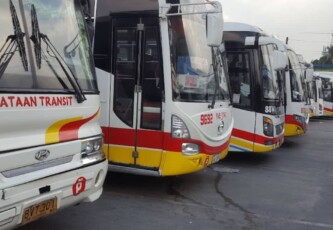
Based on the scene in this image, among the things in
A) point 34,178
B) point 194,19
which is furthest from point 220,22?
point 34,178

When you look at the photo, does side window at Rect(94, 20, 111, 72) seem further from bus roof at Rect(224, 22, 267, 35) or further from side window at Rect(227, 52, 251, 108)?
bus roof at Rect(224, 22, 267, 35)

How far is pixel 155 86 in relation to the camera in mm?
6363

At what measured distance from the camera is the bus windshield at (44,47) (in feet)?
12.5

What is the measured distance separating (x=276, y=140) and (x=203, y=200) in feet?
11.0

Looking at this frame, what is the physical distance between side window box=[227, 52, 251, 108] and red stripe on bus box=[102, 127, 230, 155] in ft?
8.85

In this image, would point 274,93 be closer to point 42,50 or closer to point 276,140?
point 276,140

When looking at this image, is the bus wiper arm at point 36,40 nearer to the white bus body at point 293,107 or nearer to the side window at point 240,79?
the side window at point 240,79

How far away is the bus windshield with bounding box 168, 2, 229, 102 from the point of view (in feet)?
20.7

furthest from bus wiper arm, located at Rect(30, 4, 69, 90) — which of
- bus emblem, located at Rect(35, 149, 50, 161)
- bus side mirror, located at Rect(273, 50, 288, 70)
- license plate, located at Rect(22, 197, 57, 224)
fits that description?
bus side mirror, located at Rect(273, 50, 288, 70)

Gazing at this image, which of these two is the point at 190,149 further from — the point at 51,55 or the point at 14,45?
the point at 14,45

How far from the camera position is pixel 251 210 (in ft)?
20.6

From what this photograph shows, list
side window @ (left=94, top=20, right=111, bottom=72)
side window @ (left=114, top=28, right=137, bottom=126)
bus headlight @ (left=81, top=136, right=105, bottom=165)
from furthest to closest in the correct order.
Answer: side window @ (left=94, top=20, right=111, bottom=72), side window @ (left=114, top=28, right=137, bottom=126), bus headlight @ (left=81, top=136, right=105, bottom=165)

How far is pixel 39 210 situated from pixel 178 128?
279 centimetres

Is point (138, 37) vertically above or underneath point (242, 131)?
above
